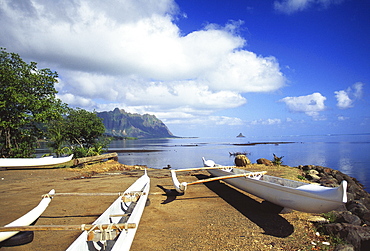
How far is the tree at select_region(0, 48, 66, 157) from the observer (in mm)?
15137

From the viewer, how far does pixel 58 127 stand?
67.2 ft

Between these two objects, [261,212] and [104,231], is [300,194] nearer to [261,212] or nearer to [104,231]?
[261,212]

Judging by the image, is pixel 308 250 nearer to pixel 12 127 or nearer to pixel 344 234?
pixel 344 234

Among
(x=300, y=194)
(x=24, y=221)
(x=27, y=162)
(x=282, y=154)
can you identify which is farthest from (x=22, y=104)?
(x=282, y=154)

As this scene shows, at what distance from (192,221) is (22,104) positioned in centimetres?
1596

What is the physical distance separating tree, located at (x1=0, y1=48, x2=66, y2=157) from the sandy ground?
9089 mm

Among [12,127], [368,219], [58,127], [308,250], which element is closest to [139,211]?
[308,250]

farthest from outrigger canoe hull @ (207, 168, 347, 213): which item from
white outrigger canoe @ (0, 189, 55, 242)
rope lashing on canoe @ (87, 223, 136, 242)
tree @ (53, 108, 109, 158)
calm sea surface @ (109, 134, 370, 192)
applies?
tree @ (53, 108, 109, 158)

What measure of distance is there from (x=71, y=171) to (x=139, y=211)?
41.7 feet

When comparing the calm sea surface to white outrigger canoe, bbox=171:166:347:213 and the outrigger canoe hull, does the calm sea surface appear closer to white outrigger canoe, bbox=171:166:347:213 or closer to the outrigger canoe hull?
white outrigger canoe, bbox=171:166:347:213

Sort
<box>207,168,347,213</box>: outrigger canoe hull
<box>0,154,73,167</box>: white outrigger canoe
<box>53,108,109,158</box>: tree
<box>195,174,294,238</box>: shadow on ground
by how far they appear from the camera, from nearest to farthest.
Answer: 1. <box>207,168,347,213</box>: outrigger canoe hull
2. <box>195,174,294,238</box>: shadow on ground
3. <box>0,154,73,167</box>: white outrigger canoe
4. <box>53,108,109,158</box>: tree

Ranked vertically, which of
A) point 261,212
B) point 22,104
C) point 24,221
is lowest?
point 261,212

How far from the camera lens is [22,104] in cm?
1566

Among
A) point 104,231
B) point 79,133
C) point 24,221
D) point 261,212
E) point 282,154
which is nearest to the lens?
point 104,231
